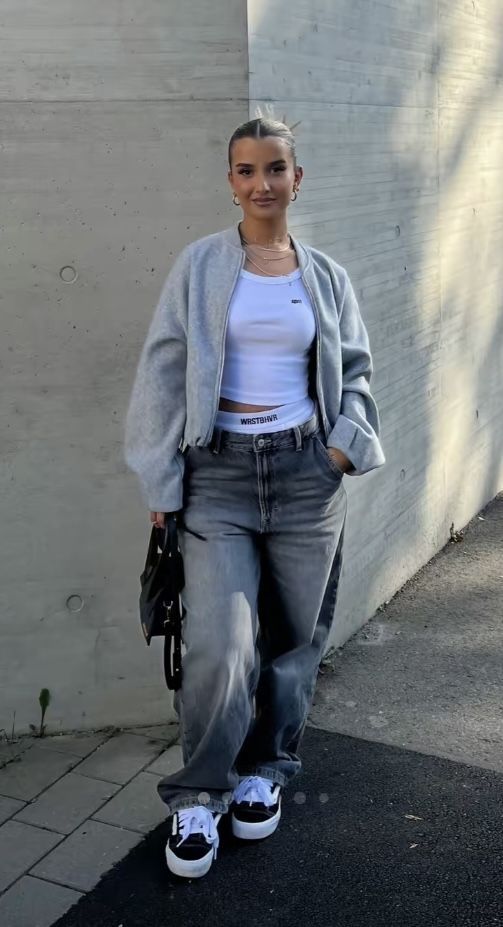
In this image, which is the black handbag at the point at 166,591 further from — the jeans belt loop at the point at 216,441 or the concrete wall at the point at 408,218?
the concrete wall at the point at 408,218

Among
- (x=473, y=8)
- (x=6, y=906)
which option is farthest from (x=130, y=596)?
(x=473, y=8)

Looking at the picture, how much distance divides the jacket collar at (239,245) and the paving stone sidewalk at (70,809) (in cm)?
177

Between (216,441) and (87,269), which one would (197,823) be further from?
(87,269)

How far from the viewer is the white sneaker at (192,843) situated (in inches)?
131

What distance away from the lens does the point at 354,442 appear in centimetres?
337

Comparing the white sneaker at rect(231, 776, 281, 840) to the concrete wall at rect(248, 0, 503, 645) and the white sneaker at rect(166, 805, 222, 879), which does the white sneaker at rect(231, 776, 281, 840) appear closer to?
the white sneaker at rect(166, 805, 222, 879)

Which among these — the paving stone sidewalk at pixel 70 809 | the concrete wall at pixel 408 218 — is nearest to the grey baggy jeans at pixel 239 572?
the paving stone sidewalk at pixel 70 809

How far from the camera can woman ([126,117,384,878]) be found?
126 inches

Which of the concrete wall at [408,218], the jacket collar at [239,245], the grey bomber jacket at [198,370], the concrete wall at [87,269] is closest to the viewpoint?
the grey bomber jacket at [198,370]

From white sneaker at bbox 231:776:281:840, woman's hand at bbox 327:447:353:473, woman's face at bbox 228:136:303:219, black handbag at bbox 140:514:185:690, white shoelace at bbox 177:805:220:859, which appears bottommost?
white sneaker at bbox 231:776:281:840

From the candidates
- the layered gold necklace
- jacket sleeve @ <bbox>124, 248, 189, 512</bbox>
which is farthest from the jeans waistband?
the layered gold necklace

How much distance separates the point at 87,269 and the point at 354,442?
1129mm

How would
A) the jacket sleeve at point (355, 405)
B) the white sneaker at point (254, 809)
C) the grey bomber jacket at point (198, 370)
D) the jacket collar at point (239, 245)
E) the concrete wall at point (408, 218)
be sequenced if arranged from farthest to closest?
1. the concrete wall at point (408, 218)
2. the white sneaker at point (254, 809)
3. the jacket sleeve at point (355, 405)
4. the jacket collar at point (239, 245)
5. the grey bomber jacket at point (198, 370)

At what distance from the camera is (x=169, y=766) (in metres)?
3.97
